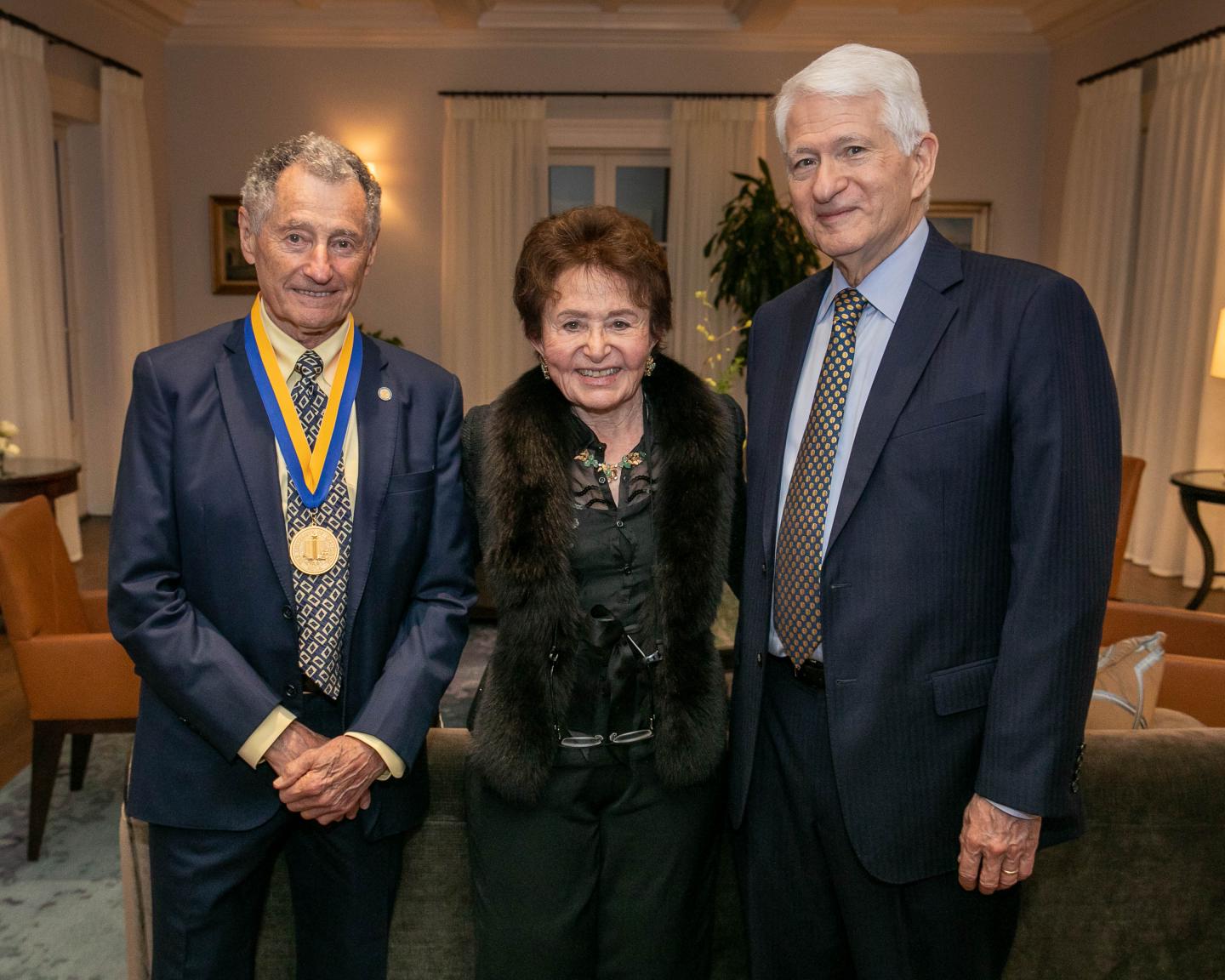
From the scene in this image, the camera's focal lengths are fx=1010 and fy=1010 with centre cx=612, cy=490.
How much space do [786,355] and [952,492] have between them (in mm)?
417

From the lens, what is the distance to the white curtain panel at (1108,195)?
710 cm

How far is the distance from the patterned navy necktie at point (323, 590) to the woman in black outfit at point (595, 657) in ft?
0.75

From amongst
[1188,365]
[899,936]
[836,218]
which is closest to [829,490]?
[836,218]

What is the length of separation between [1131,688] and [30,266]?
6.59 m

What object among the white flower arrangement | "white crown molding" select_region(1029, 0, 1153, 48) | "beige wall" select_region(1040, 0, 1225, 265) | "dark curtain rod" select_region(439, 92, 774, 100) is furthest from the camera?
"dark curtain rod" select_region(439, 92, 774, 100)

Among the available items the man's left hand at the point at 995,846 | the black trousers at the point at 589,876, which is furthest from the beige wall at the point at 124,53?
the man's left hand at the point at 995,846

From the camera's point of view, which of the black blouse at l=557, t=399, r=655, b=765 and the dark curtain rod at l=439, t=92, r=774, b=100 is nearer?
the black blouse at l=557, t=399, r=655, b=765

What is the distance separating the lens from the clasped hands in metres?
1.51

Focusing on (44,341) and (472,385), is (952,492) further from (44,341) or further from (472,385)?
(472,385)

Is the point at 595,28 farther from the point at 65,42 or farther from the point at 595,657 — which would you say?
the point at 595,657

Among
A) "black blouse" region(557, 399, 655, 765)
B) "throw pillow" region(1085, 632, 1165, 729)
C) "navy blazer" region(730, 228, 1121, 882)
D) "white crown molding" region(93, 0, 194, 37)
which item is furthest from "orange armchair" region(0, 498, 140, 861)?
"white crown molding" region(93, 0, 194, 37)

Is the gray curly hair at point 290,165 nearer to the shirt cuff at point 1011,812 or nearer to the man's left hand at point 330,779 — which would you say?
the man's left hand at point 330,779

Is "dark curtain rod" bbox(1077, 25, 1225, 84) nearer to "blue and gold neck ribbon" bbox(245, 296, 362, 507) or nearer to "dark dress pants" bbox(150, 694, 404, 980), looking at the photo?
"blue and gold neck ribbon" bbox(245, 296, 362, 507)

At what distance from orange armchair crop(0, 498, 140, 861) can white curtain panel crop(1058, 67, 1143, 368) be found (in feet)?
22.1
